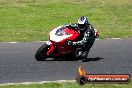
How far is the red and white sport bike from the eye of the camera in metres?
17.6

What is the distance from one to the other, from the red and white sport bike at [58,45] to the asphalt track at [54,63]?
0.22 m

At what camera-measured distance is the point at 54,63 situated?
17.4 metres

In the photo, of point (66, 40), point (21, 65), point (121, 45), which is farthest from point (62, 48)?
point (121, 45)

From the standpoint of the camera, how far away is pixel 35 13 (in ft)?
98.8

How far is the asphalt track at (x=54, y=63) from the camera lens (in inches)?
611

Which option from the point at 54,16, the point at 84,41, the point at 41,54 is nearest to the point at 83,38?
the point at 84,41

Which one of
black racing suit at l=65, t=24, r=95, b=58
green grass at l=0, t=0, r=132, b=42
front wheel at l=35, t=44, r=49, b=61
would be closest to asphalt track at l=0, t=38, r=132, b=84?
front wheel at l=35, t=44, r=49, b=61

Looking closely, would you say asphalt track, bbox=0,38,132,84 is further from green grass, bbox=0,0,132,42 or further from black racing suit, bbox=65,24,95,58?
green grass, bbox=0,0,132,42

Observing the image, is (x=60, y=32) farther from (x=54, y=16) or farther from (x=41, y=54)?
(x=54, y=16)

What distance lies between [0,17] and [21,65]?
40.4 ft

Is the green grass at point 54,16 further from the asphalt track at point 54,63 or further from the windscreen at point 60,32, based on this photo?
the windscreen at point 60,32

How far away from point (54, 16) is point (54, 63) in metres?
12.1

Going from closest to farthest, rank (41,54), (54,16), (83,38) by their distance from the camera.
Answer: (41,54) → (83,38) → (54,16)

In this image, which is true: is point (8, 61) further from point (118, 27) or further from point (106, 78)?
point (118, 27)
